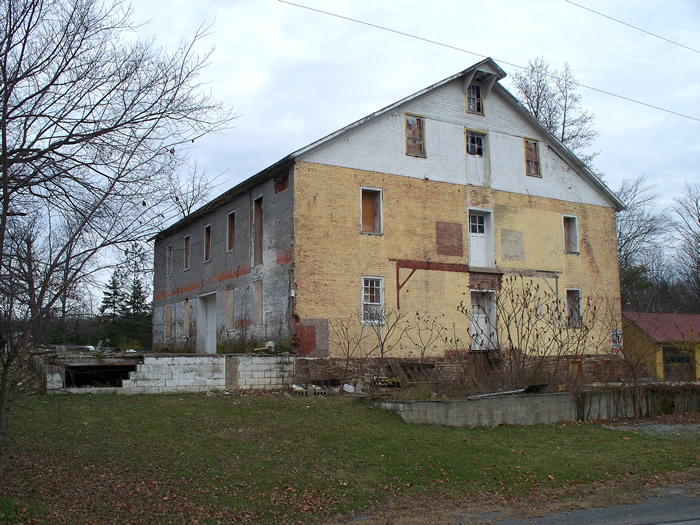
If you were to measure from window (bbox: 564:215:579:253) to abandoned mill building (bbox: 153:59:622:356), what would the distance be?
4 centimetres

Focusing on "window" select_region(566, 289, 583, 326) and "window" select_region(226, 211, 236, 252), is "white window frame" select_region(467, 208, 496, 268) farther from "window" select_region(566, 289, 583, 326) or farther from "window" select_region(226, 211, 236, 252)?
"window" select_region(226, 211, 236, 252)

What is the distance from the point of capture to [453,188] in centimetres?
2269

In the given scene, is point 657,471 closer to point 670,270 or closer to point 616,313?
point 616,313

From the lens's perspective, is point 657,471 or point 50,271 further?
point 657,471

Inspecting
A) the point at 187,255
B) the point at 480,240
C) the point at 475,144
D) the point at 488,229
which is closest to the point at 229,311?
the point at 187,255

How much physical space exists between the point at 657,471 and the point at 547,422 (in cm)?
458

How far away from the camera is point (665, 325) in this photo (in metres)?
27.4

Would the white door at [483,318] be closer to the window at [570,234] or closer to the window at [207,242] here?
the window at [570,234]

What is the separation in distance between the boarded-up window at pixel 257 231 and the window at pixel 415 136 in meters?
5.33

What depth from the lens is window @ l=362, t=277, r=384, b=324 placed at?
2031cm

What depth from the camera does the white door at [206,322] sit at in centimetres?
2590

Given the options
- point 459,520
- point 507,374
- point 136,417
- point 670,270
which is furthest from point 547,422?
point 670,270

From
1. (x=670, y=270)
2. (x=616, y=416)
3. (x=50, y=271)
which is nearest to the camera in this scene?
(x=50, y=271)

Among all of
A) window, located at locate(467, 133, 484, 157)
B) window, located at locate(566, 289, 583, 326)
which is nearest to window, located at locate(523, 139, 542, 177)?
window, located at locate(467, 133, 484, 157)
